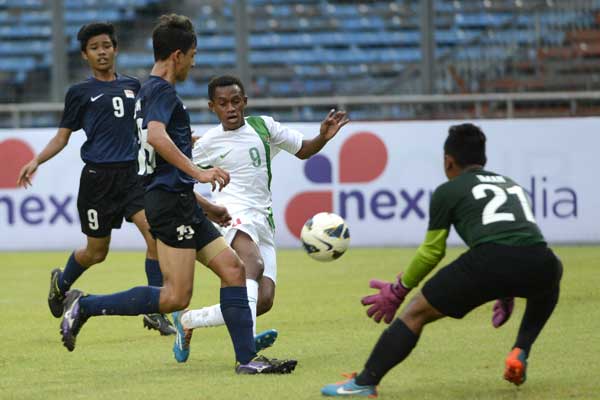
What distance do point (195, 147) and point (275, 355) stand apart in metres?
1.57

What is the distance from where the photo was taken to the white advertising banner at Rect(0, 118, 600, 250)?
55.2ft

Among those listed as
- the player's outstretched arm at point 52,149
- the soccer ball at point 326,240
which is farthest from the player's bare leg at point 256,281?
the player's outstretched arm at point 52,149

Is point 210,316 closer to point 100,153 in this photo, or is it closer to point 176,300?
point 176,300

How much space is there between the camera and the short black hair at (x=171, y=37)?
7102 millimetres

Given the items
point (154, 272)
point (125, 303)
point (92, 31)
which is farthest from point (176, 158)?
point (92, 31)

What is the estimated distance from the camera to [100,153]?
→ 31.9 feet

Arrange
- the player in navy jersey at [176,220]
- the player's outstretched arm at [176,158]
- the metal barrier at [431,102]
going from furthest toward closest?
the metal barrier at [431,102], the player in navy jersey at [176,220], the player's outstretched arm at [176,158]

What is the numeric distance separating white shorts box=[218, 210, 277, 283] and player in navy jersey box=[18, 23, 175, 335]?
4.86 ft

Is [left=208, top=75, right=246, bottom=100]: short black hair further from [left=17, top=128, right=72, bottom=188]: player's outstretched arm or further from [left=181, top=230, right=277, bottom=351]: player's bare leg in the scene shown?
[left=17, top=128, right=72, bottom=188]: player's outstretched arm

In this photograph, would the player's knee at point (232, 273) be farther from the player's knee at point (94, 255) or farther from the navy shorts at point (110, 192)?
the player's knee at point (94, 255)

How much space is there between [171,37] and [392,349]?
226cm

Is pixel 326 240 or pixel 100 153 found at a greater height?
pixel 100 153

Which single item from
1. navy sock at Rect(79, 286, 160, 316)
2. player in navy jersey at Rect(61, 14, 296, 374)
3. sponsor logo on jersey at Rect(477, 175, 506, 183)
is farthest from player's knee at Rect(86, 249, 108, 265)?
sponsor logo on jersey at Rect(477, 175, 506, 183)

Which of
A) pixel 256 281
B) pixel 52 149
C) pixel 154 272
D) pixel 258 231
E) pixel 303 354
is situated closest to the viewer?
pixel 256 281
